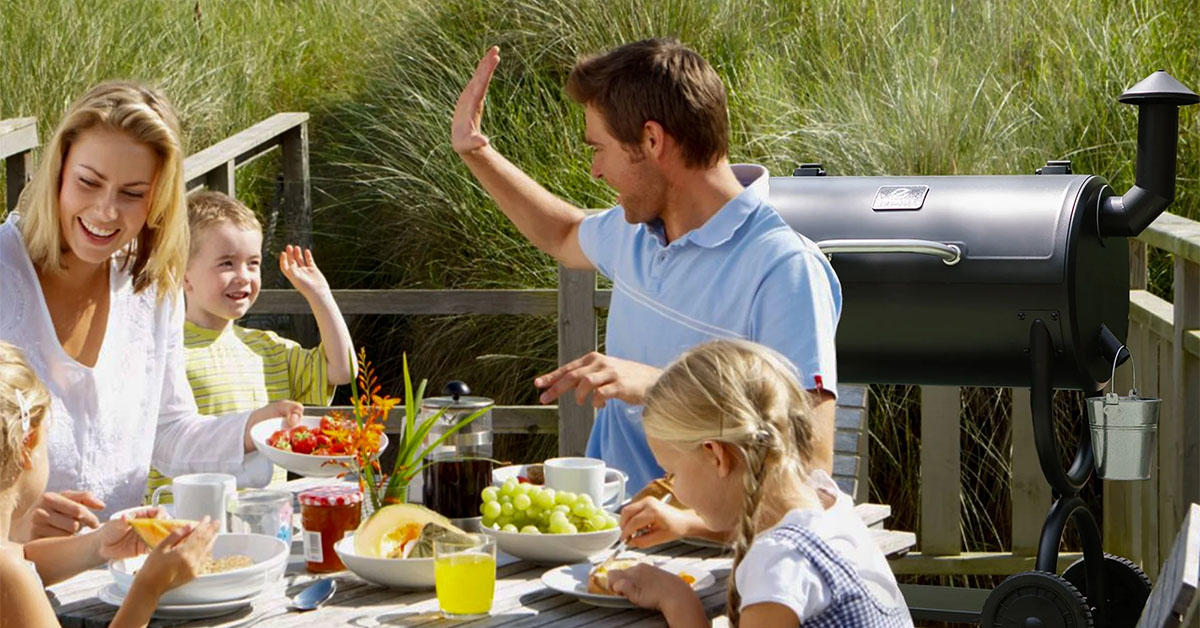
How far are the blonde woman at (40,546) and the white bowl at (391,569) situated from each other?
0.84ft

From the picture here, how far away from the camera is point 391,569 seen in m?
2.37

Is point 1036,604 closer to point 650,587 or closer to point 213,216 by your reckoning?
point 650,587

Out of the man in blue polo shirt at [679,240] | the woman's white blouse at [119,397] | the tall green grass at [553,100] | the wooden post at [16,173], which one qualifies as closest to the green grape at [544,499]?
the man in blue polo shirt at [679,240]

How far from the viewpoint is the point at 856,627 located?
82.9 inches

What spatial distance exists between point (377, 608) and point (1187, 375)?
8.22 feet

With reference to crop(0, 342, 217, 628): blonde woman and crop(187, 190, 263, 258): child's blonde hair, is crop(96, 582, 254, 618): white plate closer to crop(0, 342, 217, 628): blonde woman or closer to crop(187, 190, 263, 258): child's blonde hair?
crop(0, 342, 217, 628): blonde woman

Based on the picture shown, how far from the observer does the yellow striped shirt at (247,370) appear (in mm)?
3820

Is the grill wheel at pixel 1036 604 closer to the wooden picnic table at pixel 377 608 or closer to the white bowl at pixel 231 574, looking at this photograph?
the wooden picnic table at pixel 377 608

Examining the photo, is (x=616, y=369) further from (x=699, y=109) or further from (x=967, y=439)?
(x=967, y=439)

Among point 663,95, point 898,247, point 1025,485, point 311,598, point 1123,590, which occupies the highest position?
point 663,95

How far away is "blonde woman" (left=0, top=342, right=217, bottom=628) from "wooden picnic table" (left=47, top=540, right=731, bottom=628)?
64 mm

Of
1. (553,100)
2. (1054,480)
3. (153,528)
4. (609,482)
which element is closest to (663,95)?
(609,482)

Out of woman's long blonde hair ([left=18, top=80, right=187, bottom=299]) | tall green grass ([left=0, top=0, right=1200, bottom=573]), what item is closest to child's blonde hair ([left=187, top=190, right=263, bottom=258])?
woman's long blonde hair ([left=18, top=80, right=187, bottom=299])

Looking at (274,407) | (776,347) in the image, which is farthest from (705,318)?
(274,407)
